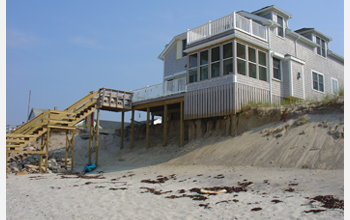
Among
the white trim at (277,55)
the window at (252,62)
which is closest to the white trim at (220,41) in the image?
the window at (252,62)

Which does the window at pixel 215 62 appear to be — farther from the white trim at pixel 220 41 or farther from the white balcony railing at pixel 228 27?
the white balcony railing at pixel 228 27

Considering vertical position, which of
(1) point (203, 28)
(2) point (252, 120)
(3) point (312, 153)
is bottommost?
(3) point (312, 153)

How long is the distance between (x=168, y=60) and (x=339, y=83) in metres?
14.7

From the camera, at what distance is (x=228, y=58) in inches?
711

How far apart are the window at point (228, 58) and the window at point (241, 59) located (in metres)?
0.41

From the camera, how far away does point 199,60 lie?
19.5 m

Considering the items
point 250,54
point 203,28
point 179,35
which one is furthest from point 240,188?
point 179,35

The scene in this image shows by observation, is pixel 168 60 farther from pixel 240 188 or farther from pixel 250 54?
pixel 240 188

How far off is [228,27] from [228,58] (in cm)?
198

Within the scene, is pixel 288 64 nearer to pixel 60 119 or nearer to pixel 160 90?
pixel 160 90

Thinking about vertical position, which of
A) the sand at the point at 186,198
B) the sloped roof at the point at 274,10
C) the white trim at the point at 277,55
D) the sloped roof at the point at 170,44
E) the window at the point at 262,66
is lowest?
the sand at the point at 186,198

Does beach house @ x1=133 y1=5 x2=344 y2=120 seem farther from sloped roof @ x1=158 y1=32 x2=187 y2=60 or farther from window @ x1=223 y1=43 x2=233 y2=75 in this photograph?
sloped roof @ x1=158 y1=32 x2=187 y2=60

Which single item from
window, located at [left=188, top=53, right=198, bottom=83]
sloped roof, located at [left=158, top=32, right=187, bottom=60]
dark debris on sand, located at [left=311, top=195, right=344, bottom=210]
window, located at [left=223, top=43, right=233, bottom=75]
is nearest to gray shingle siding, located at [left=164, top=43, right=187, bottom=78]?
sloped roof, located at [left=158, top=32, right=187, bottom=60]

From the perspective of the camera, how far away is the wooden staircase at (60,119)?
18.5 meters
